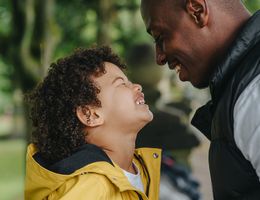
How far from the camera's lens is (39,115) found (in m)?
2.46

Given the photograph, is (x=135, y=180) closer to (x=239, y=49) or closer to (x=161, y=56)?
(x=161, y=56)

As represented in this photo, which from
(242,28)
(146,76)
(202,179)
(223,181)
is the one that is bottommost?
(202,179)

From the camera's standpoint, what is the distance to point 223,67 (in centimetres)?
191

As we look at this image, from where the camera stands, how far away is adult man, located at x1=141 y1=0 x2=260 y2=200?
1670 millimetres

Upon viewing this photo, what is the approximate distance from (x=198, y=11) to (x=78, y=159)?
0.77m

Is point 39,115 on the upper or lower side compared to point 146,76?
upper

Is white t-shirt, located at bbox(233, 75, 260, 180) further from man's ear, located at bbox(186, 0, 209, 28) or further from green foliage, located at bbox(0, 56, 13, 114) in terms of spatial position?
green foliage, located at bbox(0, 56, 13, 114)

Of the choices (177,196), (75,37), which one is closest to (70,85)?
(177,196)

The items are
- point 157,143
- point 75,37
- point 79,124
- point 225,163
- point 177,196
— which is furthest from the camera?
point 75,37

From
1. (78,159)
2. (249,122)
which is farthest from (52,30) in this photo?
(249,122)

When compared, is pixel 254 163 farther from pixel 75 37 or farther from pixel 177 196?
pixel 75 37

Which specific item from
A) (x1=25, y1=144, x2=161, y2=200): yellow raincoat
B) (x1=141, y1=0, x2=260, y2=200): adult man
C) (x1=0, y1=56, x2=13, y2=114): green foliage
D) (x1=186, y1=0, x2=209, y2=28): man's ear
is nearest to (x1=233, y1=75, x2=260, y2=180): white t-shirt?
(x1=141, y1=0, x2=260, y2=200): adult man

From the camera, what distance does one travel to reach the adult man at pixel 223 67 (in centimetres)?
167

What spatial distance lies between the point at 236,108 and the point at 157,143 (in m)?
3.13
